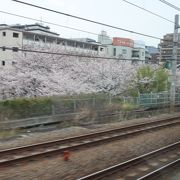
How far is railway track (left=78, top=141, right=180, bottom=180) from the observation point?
10.4 m

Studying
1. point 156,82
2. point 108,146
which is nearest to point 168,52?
point 156,82

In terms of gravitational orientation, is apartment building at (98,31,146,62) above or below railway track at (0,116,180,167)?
above

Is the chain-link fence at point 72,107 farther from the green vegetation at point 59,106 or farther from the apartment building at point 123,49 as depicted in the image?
the apartment building at point 123,49

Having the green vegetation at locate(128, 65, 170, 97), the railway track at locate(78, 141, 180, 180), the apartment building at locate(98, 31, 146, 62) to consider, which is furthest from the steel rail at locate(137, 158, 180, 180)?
the apartment building at locate(98, 31, 146, 62)

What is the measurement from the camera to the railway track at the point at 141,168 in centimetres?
1041

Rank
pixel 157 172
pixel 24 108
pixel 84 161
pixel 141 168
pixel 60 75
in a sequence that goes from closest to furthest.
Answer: pixel 157 172, pixel 141 168, pixel 84 161, pixel 24 108, pixel 60 75

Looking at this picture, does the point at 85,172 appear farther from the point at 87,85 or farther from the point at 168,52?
the point at 168,52

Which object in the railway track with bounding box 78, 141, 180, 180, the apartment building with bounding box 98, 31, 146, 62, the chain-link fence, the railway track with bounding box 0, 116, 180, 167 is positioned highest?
the apartment building with bounding box 98, 31, 146, 62

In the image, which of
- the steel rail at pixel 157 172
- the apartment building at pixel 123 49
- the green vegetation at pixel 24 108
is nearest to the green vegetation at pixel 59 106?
the green vegetation at pixel 24 108

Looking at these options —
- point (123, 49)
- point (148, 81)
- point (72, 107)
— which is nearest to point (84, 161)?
point (72, 107)

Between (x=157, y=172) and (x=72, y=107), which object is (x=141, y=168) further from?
(x=72, y=107)

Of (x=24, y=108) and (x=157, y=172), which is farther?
(x=24, y=108)

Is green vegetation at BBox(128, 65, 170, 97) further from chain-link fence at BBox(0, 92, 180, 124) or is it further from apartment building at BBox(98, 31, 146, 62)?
apartment building at BBox(98, 31, 146, 62)

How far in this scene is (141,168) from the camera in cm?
1163
